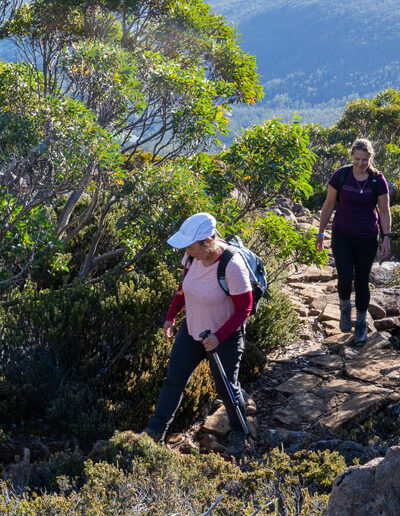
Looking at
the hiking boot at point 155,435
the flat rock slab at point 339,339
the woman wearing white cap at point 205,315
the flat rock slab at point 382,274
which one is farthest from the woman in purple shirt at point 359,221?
the flat rock slab at point 382,274

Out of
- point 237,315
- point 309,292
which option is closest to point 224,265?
point 237,315

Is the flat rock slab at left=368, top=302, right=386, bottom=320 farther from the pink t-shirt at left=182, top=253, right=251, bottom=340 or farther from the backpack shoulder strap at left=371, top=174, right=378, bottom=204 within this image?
the pink t-shirt at left=182, top=253, right=251, bottom=340

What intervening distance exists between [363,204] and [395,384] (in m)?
1.64

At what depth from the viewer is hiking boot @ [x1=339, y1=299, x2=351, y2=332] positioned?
6.07 meters

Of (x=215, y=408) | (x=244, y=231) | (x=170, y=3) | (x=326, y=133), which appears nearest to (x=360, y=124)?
(x=326, y=133)

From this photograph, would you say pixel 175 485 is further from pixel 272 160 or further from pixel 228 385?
pixel 272 160

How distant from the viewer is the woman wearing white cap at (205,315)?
11.8ft

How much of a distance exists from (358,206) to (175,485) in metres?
3.23

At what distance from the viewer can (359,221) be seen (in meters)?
5.42

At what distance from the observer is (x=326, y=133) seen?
24.7 meters

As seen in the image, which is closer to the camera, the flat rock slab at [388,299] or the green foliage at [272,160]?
the green foliage at [272,160]

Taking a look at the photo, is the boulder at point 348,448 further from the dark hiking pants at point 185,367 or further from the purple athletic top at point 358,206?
the purple athletic top at point 358,206

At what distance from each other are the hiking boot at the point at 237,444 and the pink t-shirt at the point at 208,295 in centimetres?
81

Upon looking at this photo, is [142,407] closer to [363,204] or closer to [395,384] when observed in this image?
[395,384]
